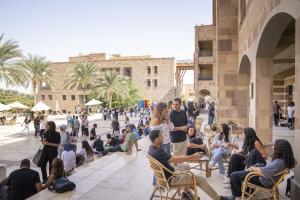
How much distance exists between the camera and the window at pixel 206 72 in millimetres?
38431

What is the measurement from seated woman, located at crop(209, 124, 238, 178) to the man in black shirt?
3.80 meters

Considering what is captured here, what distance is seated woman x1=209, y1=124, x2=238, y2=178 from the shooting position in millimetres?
6902

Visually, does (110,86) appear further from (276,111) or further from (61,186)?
(61,186)

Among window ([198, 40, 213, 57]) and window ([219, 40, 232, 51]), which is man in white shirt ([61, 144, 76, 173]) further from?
window ([198, 40, 213, 57])

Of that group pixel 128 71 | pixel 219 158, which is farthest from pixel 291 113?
pixel 128 71

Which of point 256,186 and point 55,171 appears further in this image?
point 55,171

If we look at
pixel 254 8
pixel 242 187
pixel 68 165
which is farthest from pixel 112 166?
pixel 254 8

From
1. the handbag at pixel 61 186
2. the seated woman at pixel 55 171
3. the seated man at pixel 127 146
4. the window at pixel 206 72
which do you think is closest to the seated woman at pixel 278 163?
the handbag at pixel 61 186

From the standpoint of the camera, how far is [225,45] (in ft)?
46.7

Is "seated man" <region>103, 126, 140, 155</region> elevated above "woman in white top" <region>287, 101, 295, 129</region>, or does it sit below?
below

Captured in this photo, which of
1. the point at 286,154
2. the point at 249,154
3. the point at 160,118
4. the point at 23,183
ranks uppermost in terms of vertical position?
the point at 160,118

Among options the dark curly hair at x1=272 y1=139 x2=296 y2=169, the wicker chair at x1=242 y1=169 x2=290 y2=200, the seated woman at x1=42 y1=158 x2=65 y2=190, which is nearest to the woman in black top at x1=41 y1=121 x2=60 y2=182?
the seated woman at x1=42 y1=158 x2=65 y2=190

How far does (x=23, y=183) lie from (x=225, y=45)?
11.3 m

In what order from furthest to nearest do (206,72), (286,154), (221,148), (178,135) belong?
(206,72), (221,148), (178,135), (286,154)
